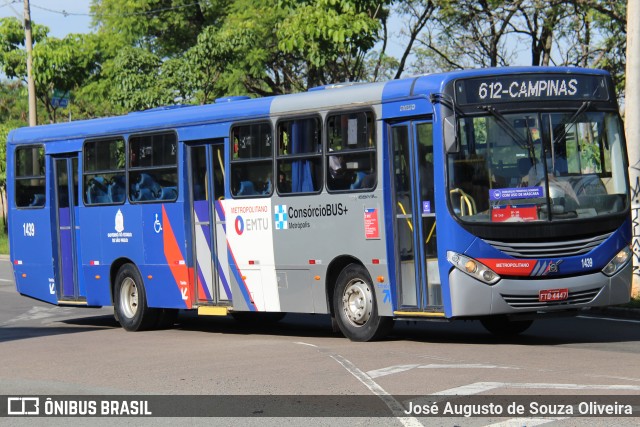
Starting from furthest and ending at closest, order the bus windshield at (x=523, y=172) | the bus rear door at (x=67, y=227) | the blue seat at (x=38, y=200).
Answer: the blue seat at (x=38, y=200) < the bus rear door at (x=67, y=227) < the bus windshield at (x=523, y=172)

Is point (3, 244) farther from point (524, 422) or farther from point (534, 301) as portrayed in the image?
point (524, 422)

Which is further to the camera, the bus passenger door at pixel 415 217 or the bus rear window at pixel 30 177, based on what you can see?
the bus rear window at pixel 30 177

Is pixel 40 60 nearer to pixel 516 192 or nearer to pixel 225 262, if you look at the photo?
pixel 225 262

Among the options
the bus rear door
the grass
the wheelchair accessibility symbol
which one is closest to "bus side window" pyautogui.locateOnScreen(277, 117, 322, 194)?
the wheelchair accessibility symbol

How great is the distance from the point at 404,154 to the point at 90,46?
27.9 meters

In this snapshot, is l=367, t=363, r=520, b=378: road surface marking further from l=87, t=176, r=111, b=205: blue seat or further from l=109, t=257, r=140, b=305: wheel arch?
l=87, t=176, r=111, b=205: blue seat

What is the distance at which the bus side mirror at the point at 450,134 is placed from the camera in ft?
45.6

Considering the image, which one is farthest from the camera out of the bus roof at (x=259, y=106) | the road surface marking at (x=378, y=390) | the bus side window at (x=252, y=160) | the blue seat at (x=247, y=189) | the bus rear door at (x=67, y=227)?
the bus rear door at (x=67, y=227)

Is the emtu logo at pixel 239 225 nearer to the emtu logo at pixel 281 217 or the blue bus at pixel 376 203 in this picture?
the blue bus at pixel 376 203

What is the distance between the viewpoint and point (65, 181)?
20.5 m

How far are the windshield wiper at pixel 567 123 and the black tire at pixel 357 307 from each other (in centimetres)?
281

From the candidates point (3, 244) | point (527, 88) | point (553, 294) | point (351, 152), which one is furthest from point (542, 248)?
point (3, 244)

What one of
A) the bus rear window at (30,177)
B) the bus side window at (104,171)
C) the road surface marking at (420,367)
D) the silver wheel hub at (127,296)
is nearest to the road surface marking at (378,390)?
the road surface marking at (420,367)

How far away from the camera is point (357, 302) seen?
1540 centimetres
